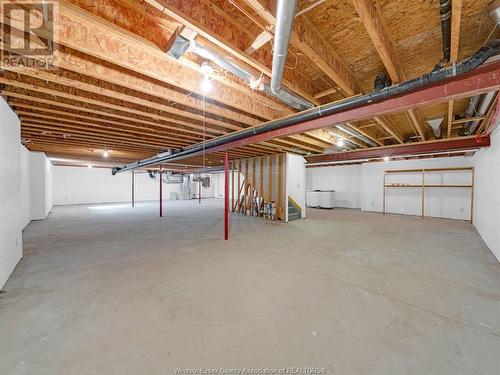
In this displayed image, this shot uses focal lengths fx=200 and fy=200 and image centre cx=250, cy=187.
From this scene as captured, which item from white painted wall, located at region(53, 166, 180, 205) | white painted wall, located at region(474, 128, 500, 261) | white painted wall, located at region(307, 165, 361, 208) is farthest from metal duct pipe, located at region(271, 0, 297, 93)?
white painted wall, located at region(53, 166, 180, 205)

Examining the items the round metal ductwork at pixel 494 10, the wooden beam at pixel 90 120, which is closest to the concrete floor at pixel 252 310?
the wooden beam at pixel 90 120

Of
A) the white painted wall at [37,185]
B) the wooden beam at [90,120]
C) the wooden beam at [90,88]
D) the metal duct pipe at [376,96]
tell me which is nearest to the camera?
the metal duct pipe at [376,96]

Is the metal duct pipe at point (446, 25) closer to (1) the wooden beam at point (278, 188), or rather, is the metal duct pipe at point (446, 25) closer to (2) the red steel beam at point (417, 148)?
(2) the red steel beam at point (417, 148)

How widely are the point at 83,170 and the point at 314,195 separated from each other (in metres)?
13.0

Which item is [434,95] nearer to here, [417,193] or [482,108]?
[482,108]

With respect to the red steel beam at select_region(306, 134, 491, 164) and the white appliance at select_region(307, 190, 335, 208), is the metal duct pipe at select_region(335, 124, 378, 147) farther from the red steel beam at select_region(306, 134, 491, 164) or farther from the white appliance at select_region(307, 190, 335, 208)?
the white appliance at select_region(307, 190, 335, 208)

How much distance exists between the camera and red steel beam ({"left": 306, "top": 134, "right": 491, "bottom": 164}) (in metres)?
4.33

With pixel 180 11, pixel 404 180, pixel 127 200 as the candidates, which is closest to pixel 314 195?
pixel 404 180

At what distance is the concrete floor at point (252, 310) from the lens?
4.55ft

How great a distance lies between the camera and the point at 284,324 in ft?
5.67

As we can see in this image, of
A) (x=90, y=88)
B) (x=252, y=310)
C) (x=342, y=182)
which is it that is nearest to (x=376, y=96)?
(x=252, y=310)

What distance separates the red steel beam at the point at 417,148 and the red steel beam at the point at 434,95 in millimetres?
3624

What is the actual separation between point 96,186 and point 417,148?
1517 cm

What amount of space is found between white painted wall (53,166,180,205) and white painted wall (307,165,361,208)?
11.0 metres
